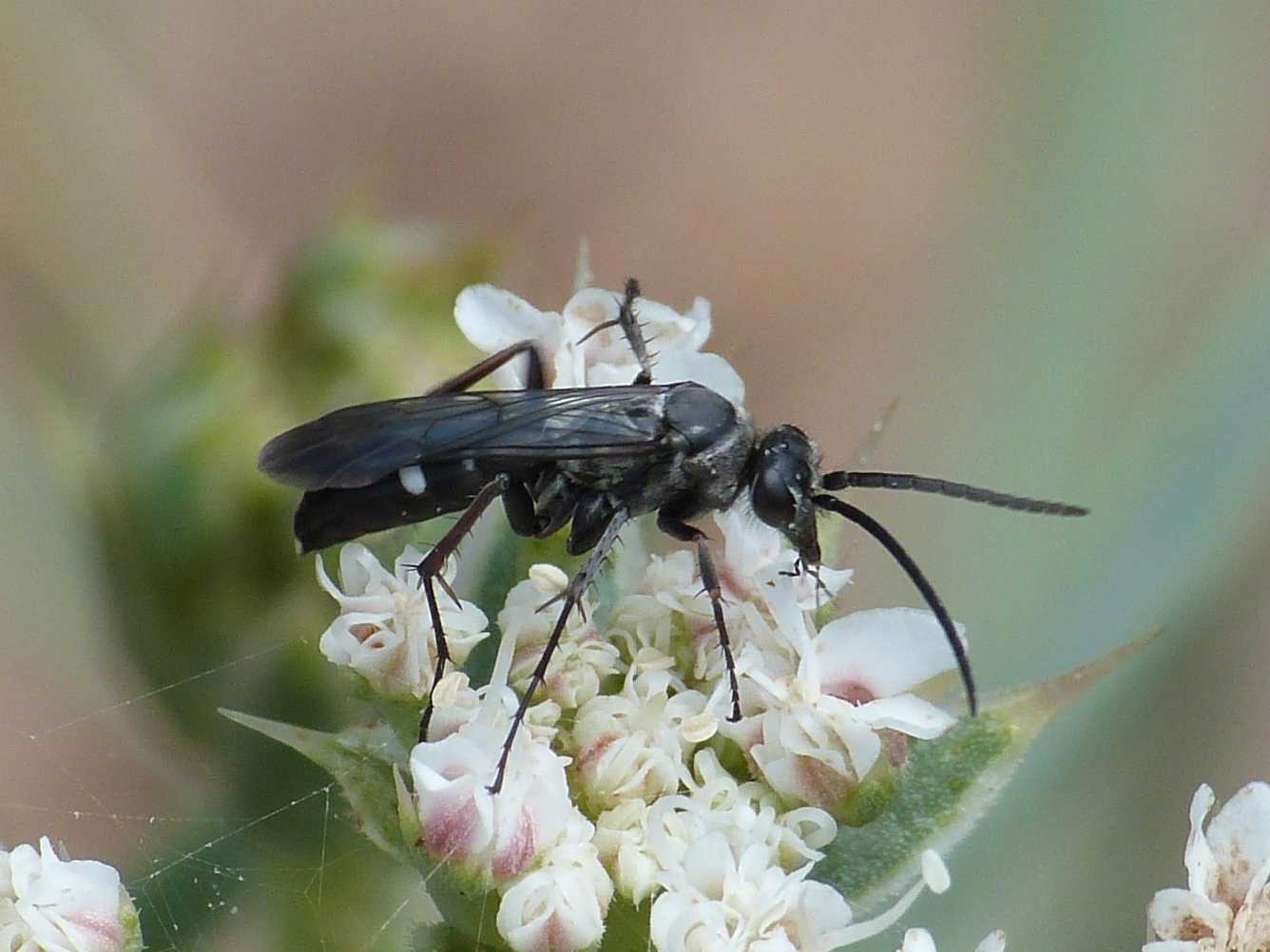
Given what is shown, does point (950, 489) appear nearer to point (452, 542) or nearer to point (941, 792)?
point (941, 792)

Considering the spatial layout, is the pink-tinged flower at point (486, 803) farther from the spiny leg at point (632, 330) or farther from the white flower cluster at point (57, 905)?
the spiny leg at point (632, 330)

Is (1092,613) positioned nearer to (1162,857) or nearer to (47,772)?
(1162,857)

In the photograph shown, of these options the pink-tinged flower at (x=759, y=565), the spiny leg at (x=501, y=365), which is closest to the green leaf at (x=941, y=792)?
the pink-tinged flower at (x=759, y=565)

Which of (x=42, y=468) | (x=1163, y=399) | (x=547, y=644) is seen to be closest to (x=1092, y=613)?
(x=1163, y=399)

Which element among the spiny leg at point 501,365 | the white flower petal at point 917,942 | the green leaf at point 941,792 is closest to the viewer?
the white flower petal at point 917,942

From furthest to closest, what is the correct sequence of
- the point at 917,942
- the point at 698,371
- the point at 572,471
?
the point at 698,371, the point at 572,471, the point at 917,942

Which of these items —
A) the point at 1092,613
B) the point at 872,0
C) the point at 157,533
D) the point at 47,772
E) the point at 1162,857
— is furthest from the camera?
the point at 872,0

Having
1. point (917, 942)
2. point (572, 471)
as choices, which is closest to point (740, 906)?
point (917, 942)
